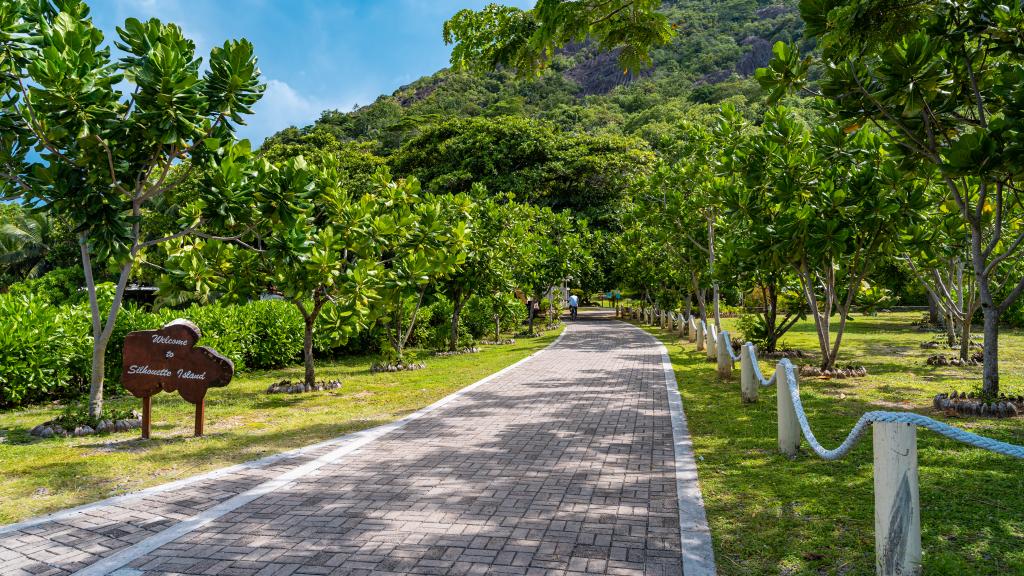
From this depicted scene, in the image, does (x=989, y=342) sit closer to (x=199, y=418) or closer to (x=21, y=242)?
(x=199, y=418)

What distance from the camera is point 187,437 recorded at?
7602 millimetres

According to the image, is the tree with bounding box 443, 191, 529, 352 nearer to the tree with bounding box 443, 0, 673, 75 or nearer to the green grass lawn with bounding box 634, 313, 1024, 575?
the green grass lawn with bounding box 634, 313, 1024, 575

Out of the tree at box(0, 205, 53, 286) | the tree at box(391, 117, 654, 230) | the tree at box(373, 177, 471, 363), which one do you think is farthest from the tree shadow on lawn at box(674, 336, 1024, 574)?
the tree at box(0, 205, 53, 286)

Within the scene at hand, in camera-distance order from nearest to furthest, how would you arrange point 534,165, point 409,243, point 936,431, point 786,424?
point 936,431 → point 786,424 → point 409,243 → point 534,165

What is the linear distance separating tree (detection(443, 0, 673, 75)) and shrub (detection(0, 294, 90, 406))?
7.60 metres

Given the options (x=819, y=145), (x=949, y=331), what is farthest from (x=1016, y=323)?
(x=819, y=145)

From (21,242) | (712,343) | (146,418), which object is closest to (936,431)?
(146,418)

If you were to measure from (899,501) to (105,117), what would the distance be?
27.0 ft

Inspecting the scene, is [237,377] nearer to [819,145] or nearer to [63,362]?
[63,362]

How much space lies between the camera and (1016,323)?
2208 centimetres

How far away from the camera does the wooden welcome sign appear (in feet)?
24.1

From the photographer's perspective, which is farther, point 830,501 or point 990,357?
point 990,357

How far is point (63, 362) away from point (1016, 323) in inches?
1104

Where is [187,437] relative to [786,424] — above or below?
below
